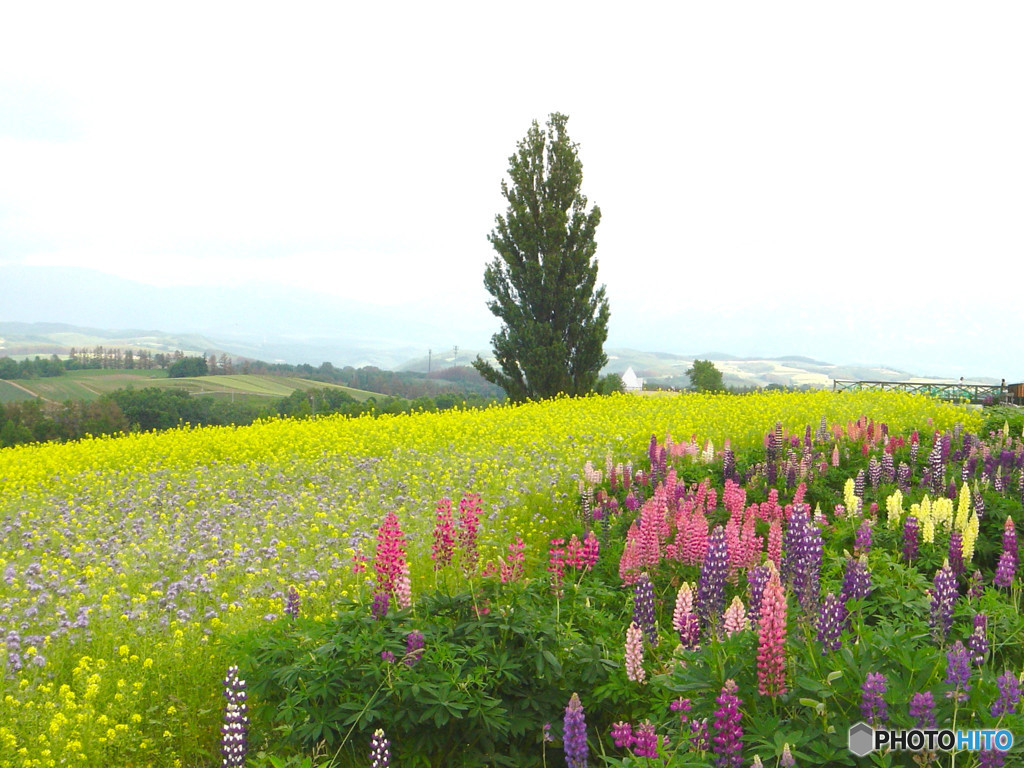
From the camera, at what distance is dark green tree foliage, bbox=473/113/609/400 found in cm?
2470

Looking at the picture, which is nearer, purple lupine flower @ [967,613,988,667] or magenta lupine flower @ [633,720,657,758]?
magenta lupine flower @ [633,720,657,758]

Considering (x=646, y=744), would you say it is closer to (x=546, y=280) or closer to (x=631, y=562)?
(x=631, y=562)

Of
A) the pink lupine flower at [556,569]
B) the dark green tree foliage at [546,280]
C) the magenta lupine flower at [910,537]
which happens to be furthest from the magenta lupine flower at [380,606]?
the dark green tree foliage at [546,280]

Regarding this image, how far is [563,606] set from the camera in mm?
4660

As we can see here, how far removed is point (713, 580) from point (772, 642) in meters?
0.88

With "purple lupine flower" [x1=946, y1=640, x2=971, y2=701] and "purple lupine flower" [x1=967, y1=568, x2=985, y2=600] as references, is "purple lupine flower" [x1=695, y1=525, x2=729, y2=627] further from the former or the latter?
"purple lupine flower" [x1=967, y1=568, x2=985, y2=600]

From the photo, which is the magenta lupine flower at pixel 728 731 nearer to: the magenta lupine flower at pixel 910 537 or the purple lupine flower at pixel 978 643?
the purple lupine flower at pixel 978 643

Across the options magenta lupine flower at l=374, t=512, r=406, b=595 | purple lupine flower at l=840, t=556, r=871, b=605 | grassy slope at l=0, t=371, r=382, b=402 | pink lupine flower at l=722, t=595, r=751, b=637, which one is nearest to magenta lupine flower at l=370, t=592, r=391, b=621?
magenta lupine flower at l=374, t=512, r=406, b=595

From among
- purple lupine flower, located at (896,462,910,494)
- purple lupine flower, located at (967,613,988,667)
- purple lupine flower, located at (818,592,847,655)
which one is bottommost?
purple lupine flower, located at (967,613,988,667)

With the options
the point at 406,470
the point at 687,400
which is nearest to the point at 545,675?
the point at 406,470

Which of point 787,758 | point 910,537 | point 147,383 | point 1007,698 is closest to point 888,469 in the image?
point 910,537

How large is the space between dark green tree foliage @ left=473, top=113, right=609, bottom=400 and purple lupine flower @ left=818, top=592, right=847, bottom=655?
2119 centimetres

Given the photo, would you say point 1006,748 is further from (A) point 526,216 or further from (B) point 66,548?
(A) point 526,216

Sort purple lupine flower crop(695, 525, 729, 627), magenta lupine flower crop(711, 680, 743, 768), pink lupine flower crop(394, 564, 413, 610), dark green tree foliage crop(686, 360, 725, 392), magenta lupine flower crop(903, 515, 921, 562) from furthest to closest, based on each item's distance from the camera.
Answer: dark green tree foliage crop(686, 360, 725, 392), magenta lupine flower crop(903, 515, 921, 562), pink lupine flower crop(394, 564, 413, 610), purple lupine flower crop(695, 525, 729, 627), magenta lupine flower crop(711, 680, 743, 768)
